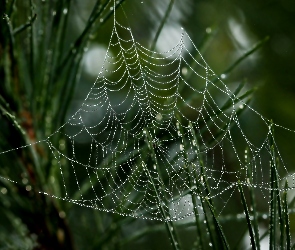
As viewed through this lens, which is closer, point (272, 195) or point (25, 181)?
point (272, 195)

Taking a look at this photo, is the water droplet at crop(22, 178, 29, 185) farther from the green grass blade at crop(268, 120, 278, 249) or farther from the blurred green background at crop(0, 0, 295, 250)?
the green grass blade at crop(268, 120, 278, 249)

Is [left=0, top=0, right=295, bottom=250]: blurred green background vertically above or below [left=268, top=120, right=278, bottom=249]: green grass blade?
above

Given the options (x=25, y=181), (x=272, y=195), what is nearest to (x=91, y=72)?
(x=25, y=181)

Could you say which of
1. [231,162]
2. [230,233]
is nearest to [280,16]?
[231,162]

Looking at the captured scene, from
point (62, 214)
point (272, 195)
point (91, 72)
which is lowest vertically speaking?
point (272, 195)

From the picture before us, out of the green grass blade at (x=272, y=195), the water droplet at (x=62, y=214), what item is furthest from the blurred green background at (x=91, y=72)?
the green grass blade at (x=272, y=195)

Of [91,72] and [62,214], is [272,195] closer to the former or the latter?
[62,214]

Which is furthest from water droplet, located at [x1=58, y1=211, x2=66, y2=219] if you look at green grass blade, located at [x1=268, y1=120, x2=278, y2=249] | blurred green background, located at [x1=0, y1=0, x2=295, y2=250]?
green grass blade, located at [x1=268, y1=120, x2=278, y2=249]

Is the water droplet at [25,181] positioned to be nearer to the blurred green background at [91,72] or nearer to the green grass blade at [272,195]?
the blurred green background at [91,72]
